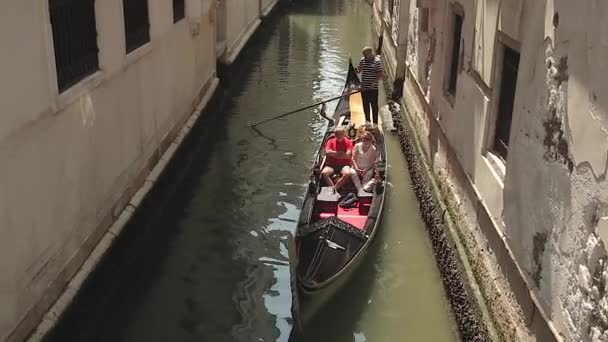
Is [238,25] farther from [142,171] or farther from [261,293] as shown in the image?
[261,293]

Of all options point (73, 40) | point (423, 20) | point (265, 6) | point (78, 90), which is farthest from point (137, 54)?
point (265, 6)

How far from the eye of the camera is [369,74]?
Result: 29.9 ft

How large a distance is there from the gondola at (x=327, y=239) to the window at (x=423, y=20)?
2.94 metres

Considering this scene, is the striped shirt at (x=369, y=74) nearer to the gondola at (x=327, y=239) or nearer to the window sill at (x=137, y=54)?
the gondola at (x=327, y=239)

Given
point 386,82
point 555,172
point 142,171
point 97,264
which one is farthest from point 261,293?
point 386,82

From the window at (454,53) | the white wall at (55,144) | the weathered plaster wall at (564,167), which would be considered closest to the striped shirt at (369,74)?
the window at (454,53)

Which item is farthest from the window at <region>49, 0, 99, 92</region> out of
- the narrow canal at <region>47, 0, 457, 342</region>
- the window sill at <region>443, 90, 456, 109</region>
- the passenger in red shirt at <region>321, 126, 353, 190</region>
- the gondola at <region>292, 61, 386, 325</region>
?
the window sill at <region>443, 90, 456, 109</region>

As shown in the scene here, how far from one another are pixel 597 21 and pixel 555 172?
3.09 feet

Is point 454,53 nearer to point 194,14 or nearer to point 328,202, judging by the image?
point 328,202

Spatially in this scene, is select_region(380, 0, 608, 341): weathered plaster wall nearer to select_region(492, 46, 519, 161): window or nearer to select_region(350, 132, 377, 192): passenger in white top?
select_region(492, 46, 519, 161): window

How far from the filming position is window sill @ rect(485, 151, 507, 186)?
4.89 metres

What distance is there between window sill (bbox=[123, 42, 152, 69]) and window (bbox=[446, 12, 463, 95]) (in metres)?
3.27

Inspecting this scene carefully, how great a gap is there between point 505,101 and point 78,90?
128 inches

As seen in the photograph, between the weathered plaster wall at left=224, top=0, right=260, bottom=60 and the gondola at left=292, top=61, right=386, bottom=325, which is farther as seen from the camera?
the weathered plaster wall at left=224, top=0, right=260, bottom=60
